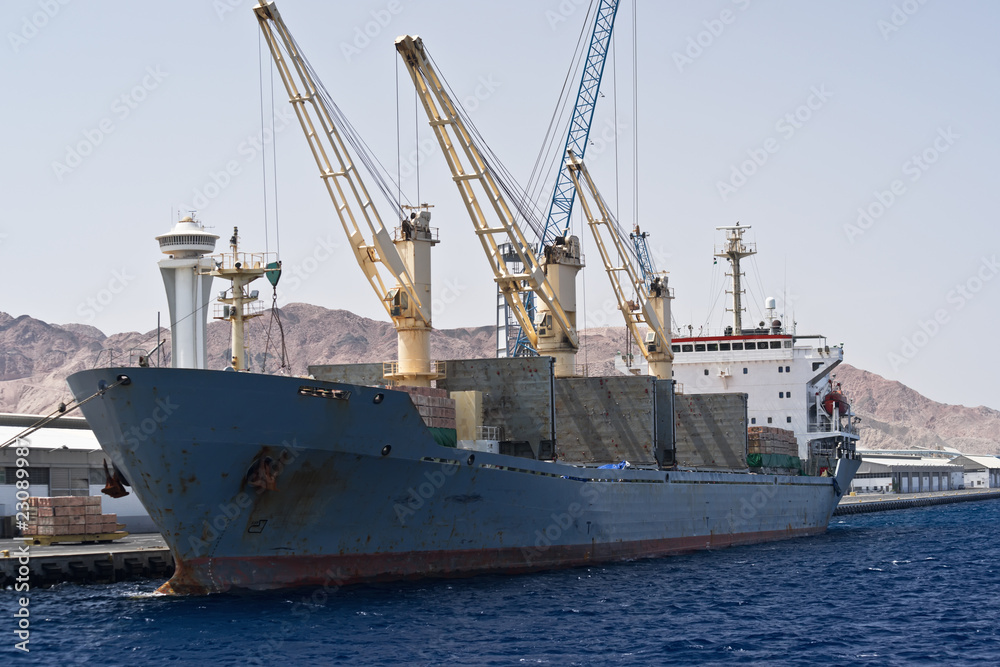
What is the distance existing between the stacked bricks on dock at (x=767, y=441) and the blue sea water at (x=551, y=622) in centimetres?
1203

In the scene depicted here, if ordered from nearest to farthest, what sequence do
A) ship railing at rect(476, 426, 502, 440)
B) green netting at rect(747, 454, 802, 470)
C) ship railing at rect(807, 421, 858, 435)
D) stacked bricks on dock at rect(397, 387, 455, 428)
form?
stacked bricks on dock at rect(397, 387, 455, 428) < ship railing at rect(476, 426, 502, 440) < green netting at rect(747, 454, 802, 470) < ship railing at rect(807, 421, 858, 435)

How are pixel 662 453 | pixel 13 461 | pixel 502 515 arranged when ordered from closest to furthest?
1. pixel 502 515
2. pixel 13 461
3. pixel 662 453

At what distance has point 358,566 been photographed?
24.2m

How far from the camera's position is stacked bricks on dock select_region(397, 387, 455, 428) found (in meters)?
26.7

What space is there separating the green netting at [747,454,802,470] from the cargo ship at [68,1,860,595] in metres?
0.27

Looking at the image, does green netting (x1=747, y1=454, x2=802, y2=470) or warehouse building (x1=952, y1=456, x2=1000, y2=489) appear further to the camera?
warehouse building (x1=952, y1=456, x2=1000, y2=489)

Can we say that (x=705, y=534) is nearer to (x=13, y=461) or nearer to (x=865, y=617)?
(x=865, y=617)

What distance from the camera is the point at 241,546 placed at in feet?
74.4

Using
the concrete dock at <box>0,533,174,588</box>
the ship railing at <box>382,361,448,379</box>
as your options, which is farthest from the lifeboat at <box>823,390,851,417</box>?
the concrete dock at <box>0,533,174,588</box>

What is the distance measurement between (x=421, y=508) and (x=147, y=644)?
745cm

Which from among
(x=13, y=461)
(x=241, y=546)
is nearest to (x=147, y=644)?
(x=241, y=546)

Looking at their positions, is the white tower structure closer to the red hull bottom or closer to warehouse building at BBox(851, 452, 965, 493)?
the red hull bottom

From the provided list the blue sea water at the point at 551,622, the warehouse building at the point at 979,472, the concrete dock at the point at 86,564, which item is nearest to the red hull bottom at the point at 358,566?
the blue sea water at the point at 551,622

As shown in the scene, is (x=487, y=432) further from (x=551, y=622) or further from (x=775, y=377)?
(x=775, y=377)
